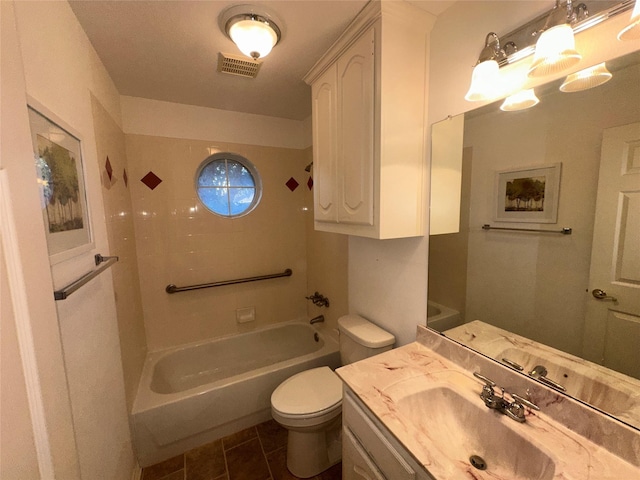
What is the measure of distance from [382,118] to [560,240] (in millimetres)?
783

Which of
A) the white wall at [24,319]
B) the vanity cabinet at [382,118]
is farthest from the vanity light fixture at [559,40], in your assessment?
the white wall at [24,319]

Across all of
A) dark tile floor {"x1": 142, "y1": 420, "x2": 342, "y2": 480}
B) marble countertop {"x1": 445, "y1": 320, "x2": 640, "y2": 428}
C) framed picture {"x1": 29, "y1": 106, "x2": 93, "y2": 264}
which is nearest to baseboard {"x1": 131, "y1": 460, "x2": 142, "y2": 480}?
dark tile floor {"x1": 142, "y1": 420, "x2": 342, "y2": 480}

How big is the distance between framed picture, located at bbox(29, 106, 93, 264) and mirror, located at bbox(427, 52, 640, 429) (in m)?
1.48

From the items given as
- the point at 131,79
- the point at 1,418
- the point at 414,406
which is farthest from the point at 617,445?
the point at 131,79

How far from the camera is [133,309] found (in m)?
1.85

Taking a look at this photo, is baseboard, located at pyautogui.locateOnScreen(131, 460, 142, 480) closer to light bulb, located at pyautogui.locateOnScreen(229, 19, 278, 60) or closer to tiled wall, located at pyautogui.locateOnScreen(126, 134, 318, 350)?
tiled wall, located at pyautogui.locateOnScreen(126, 134, 318, 350)

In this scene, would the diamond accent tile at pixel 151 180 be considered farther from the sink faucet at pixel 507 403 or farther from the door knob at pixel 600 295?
the door knob at pixel 600 295

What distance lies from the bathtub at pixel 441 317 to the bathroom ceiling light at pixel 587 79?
35.9 inches

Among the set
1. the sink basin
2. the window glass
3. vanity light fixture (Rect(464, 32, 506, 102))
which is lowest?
the sink basin

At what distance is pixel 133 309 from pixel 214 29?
184cm

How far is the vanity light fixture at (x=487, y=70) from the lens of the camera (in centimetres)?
88

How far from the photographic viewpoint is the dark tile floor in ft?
5.05

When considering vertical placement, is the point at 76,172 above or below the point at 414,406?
above

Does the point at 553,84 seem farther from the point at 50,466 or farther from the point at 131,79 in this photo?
the point at 131,79
